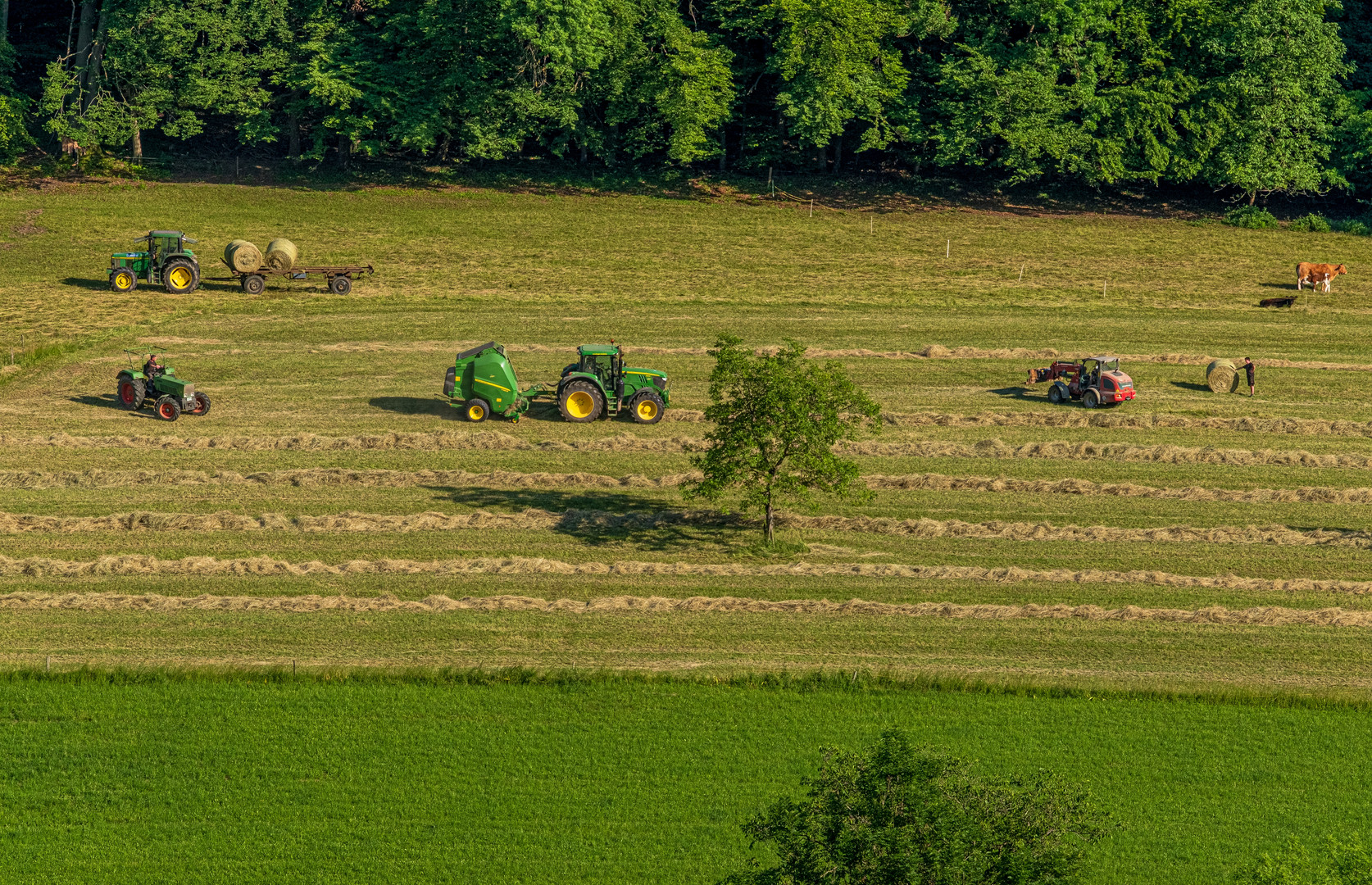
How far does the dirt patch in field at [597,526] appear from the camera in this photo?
3566 cm

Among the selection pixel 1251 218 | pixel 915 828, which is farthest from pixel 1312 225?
pixel 915 828

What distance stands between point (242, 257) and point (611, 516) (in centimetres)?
2609

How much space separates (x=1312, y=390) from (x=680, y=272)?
25.1 meters

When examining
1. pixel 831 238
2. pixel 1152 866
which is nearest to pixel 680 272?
pixel 831 238

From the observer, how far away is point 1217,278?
60.9m

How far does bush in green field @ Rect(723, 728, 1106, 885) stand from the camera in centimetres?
1791

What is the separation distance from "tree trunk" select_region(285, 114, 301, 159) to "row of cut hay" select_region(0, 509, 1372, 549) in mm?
41998

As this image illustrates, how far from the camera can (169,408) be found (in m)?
42.7

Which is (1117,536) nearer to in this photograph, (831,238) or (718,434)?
(718,434)

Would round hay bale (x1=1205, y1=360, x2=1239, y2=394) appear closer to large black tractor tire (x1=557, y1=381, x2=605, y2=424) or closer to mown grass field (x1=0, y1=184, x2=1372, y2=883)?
mown grass field (x1=0, y1=184, x2=1372, y2=883)

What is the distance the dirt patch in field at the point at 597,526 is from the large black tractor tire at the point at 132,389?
7.90m

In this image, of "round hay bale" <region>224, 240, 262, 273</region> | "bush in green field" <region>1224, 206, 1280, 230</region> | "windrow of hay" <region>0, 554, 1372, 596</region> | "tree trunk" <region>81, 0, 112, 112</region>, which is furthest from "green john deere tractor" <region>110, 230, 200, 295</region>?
"bush in green field" <region>1224, 206, 1280, 230</region>

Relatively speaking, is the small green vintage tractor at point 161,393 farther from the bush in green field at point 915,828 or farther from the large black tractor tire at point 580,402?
the bush in green field at point 915,828

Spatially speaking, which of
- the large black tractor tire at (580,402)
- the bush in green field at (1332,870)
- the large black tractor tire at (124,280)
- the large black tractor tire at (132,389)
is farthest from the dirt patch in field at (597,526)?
the large black tractor tire at (124,280)
